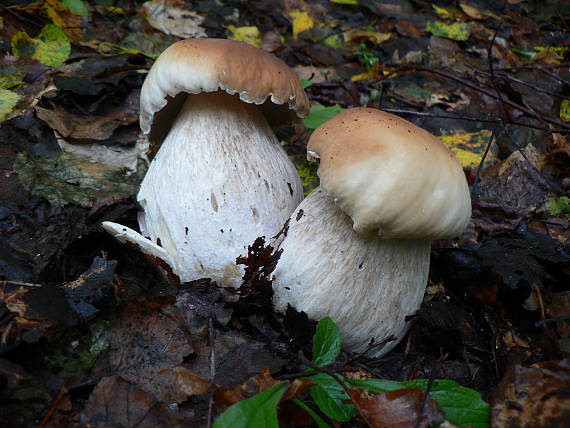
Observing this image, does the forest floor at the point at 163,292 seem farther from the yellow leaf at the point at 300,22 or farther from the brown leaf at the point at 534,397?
the yellow leaf at the point at 300,22

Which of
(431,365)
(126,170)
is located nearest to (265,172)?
(126,170)

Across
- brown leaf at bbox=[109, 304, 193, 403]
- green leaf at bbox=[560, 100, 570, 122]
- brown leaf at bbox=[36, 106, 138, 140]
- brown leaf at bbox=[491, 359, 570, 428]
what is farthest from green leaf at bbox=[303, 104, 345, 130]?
green leaf at bbox=[560, 100, 570, 122]

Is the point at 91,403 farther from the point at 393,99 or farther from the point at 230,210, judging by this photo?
the point at 393,99

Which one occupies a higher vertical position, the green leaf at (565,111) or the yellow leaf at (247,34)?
the green leaf at (565,111)

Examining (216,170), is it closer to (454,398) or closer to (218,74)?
(218,74)

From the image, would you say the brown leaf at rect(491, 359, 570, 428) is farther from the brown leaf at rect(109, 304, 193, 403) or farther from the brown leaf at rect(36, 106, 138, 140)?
the brown leaf at rect(36, 106, 138, 140)

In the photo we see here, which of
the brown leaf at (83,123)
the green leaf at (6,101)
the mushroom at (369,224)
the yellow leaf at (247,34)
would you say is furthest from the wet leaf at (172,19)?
the mushroom at (369,224)

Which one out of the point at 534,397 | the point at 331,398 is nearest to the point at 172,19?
the point at 331,398
